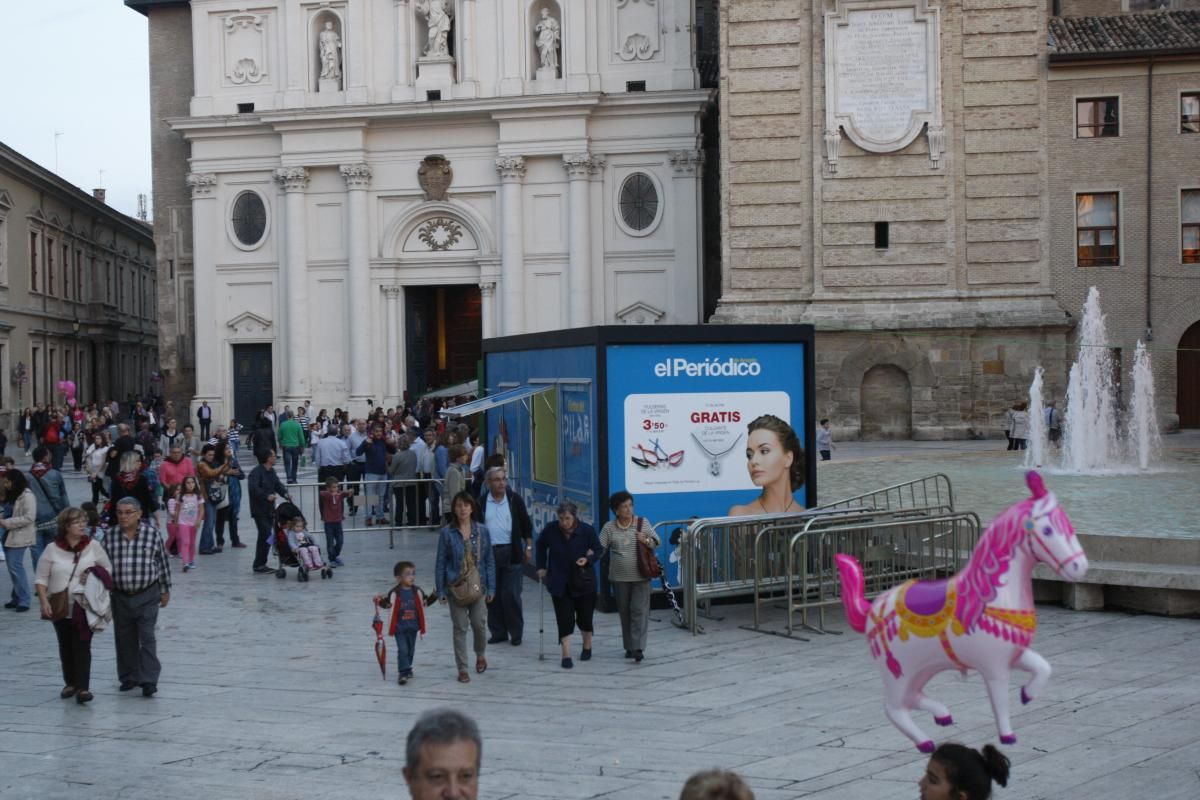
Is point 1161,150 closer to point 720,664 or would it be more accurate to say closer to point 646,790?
point 720,664

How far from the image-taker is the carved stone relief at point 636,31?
4297cm

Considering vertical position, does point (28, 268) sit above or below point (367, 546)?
above

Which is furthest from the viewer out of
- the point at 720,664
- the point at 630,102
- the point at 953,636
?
the point at 630,102

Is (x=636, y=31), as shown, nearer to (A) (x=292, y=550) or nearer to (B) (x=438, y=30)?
(B) (x=438, y=30)

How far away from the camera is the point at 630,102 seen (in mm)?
→ 42469

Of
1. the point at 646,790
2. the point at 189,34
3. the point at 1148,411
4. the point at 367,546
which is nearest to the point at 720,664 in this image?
the point at 646,790

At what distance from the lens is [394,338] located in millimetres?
44375

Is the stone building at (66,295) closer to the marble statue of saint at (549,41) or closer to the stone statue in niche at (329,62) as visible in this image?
the stone statue in niche at (329,62)

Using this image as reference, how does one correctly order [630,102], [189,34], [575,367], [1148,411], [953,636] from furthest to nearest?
[189,34]
[630,102]
[1148,411]
[575,367]
[953,636]

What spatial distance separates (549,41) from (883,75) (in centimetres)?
1148

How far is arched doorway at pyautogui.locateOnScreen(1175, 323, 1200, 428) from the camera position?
119ft

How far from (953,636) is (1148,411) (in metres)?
29.6

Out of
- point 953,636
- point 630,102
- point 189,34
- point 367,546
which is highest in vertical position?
point 189,34

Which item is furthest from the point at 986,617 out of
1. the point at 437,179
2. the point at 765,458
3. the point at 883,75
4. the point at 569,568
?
the point at 437,179
